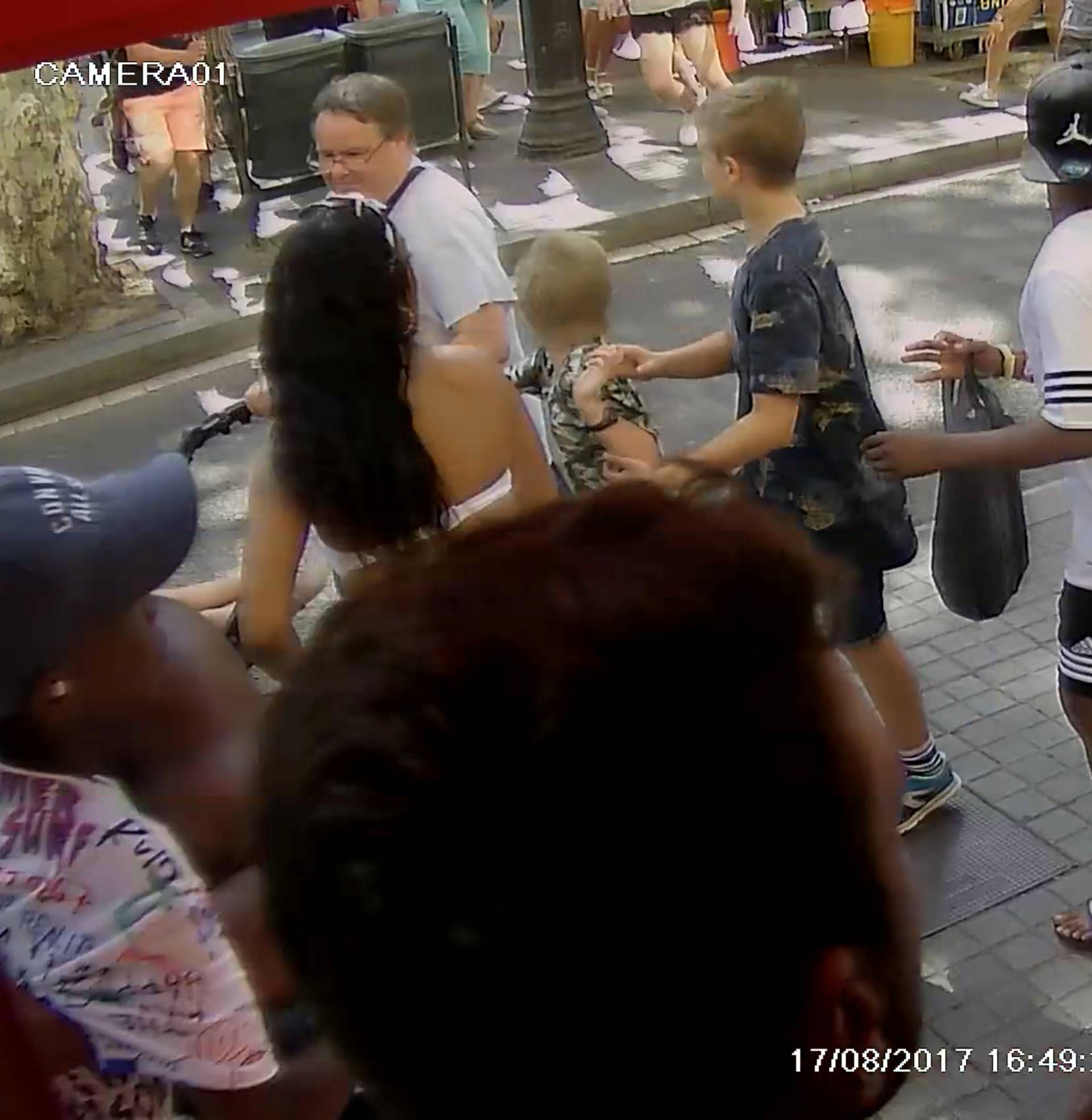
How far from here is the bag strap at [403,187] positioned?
3690 mm

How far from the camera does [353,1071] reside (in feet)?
3.27

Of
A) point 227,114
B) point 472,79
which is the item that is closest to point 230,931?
point 227,114

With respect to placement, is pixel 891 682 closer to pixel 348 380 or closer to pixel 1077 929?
pixel 1077 929

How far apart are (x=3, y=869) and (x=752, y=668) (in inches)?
32.2

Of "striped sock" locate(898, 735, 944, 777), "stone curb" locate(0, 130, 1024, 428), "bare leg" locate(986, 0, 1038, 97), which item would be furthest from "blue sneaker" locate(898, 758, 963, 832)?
"bare leg" locate(986, 0, 1038, 97)

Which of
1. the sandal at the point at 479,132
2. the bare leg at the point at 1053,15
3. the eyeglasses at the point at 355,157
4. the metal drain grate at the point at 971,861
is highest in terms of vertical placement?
the eyeglasses at the point at 355,157

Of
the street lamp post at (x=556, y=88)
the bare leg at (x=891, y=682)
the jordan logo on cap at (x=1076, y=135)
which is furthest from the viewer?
the street lamp post at (x=556, y=88)

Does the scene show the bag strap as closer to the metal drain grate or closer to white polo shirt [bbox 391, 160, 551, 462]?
white polo shirt [bbox 391, 160, 551, 462]

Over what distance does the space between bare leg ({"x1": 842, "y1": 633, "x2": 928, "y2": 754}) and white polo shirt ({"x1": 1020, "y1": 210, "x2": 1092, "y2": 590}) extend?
0.78 meters

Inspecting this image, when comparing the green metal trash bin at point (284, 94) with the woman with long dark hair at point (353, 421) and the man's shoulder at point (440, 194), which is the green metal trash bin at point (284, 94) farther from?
the woman with long dark hair at point (353, 421)

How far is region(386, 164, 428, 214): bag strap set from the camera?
369 centimetres

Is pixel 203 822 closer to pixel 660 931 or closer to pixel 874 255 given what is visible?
pixel 660 931

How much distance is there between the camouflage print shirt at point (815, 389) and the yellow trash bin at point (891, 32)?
27.9ft
